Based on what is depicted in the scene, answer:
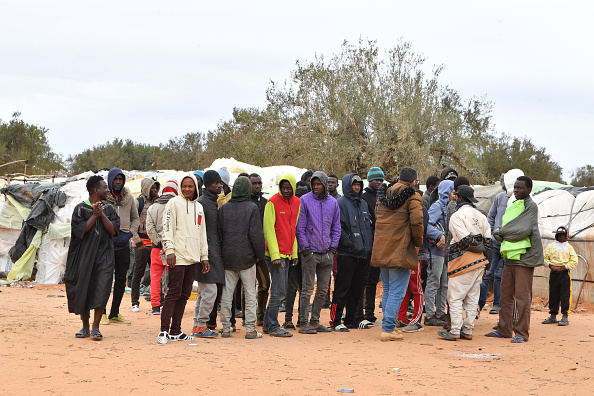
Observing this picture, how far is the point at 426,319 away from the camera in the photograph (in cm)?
948

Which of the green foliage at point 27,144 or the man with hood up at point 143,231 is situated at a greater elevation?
the green foliage at point 27,144

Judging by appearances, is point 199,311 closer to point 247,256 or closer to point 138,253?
point 247,256

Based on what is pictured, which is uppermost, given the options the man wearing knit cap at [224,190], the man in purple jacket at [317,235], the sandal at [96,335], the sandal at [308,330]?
the man wearing knit cap at [224,190]

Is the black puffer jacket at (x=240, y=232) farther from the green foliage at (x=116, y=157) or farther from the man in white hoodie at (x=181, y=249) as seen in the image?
the green foliage at (x=116, y=157)

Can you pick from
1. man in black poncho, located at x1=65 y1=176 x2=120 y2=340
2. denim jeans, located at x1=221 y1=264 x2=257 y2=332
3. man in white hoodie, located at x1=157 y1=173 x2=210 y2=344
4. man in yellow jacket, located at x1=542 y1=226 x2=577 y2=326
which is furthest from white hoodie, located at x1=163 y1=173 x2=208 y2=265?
man in yellow jacket, located at x1=542 y1=226 x2=577 y2=326

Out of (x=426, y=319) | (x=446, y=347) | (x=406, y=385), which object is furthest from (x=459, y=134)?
(x=406, y=385)

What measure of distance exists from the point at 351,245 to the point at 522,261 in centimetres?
223

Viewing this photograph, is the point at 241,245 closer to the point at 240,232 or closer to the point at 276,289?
the point at 240,232

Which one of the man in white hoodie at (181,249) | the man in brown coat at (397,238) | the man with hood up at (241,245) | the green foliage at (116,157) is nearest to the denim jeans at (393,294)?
the man in brown coat at (397,238)

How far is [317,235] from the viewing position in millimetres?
8383

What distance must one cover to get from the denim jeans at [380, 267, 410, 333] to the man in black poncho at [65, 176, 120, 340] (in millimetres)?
3447

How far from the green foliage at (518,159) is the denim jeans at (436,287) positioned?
31.4 metres

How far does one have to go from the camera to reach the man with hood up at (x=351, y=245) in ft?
28.6

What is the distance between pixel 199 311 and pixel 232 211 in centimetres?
132
